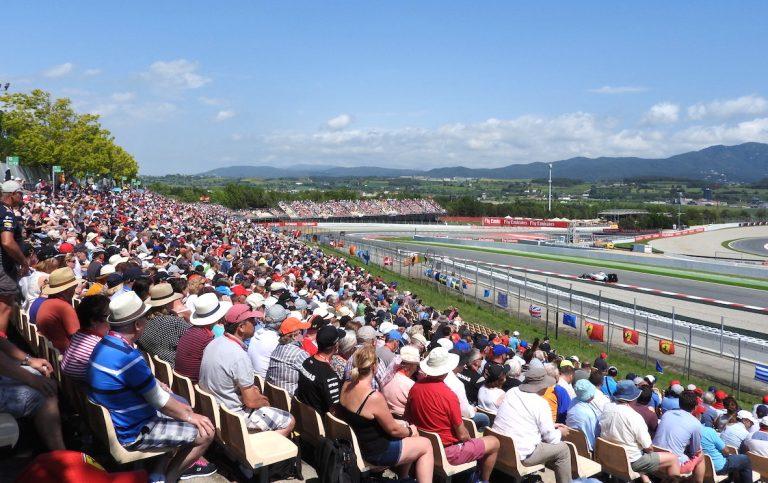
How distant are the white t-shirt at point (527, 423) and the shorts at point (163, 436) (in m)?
3.05

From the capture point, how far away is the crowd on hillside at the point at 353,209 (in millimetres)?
131250

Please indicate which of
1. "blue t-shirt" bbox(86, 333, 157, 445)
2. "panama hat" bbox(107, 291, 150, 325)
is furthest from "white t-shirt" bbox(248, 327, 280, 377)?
"panama hat" bbox(107, 291, 150, 325)

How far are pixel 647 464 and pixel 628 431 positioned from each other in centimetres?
36

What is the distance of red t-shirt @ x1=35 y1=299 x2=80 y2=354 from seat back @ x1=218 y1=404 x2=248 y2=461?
234cm

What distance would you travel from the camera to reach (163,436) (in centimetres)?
488

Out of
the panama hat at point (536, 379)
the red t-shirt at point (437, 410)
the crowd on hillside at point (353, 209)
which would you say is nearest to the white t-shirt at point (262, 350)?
the red t-shirt at point (437, 410)

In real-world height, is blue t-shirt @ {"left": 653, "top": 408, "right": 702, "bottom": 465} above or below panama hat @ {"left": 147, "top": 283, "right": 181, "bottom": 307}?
below

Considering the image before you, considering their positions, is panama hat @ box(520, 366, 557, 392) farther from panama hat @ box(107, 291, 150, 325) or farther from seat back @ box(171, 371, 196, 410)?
panama hat @ box(107, 291, 150, 325)

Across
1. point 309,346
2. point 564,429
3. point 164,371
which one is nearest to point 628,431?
point 564,429

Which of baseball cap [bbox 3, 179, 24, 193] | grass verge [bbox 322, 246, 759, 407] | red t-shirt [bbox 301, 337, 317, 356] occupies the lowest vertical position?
grass verge [bbox 322, 246, 759, 407]

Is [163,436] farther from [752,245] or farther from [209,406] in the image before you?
[752,245]

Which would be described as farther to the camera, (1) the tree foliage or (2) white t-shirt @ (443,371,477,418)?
(1) the tree foliage

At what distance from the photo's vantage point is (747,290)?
39906mm

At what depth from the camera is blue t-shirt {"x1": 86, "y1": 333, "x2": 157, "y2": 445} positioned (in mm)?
4781
